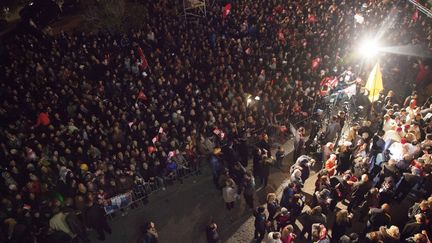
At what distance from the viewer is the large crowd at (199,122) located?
Result: 9453mm

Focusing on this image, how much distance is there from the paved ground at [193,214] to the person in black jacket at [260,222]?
481mm

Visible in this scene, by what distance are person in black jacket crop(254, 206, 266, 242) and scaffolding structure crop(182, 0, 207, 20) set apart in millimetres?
13665

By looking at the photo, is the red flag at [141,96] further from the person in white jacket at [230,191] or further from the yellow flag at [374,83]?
the yellow flag at [374,83]

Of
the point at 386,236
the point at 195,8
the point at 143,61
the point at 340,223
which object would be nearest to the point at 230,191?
the point at 340,223

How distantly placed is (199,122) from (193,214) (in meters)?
3.68

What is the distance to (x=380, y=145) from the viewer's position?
11.2 metres

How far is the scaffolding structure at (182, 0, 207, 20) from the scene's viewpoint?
781 inches

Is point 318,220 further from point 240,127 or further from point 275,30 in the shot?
point 275,30

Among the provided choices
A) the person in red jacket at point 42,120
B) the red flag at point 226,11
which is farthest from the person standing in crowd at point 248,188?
the red flag at point 226,11

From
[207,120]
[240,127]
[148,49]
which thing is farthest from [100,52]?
[240,127]

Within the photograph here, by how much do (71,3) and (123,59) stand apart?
13237mm

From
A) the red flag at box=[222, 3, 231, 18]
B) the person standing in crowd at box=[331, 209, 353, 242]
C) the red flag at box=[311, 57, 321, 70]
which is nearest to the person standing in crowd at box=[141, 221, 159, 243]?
the person standing in crowd at box=[331, 209, 353, 242]

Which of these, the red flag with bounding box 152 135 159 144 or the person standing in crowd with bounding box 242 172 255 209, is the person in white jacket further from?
the red flag with bounding box 152 135 159 144

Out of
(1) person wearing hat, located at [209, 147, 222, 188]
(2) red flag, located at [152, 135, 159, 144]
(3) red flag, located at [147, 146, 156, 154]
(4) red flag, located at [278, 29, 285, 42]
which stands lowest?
(1) person wearing hat, located at [209, 147, 222, 188]
